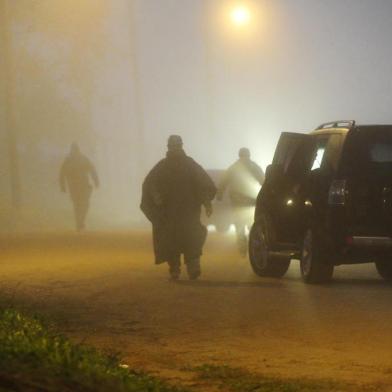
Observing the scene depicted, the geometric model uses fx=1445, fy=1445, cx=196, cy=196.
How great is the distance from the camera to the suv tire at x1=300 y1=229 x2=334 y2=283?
15789 millimetres

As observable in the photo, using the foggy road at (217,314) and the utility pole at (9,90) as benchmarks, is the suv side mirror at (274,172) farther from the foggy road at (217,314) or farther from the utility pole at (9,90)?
the utility pole at (9,90)

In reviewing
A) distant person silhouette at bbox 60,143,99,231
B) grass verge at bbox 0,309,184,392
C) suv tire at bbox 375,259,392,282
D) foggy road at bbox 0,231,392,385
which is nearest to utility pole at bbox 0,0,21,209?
distant person silhouette at bbox 60,143,99,231

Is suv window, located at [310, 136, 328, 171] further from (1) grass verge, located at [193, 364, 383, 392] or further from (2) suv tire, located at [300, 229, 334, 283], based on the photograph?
(1) grass verge, located at [193, 364, 383, 392]

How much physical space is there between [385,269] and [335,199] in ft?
6.96

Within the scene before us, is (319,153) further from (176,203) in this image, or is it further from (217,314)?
(217,314)

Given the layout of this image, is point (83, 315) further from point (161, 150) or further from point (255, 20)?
point (161, 150)

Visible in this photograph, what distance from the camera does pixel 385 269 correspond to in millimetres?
17281

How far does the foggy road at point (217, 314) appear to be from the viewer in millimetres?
10062

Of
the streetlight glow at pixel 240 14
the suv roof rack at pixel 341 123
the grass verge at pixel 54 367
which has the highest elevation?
the streetlight glow at pixel 240 14

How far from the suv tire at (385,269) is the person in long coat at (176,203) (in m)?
2.14

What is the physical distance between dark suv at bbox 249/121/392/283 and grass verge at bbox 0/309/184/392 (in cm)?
568

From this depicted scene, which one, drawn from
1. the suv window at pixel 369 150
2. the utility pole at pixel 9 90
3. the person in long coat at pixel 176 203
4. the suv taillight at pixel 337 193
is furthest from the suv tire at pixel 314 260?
the utility pole at pixel 9 90

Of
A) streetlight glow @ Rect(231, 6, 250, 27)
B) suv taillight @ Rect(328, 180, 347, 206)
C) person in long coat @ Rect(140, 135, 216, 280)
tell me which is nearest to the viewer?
suv taillight @ Rect(328, 180, 347, 206)

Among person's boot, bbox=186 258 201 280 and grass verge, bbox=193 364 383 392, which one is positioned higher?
grass verge, bbox=193 364 383 392
